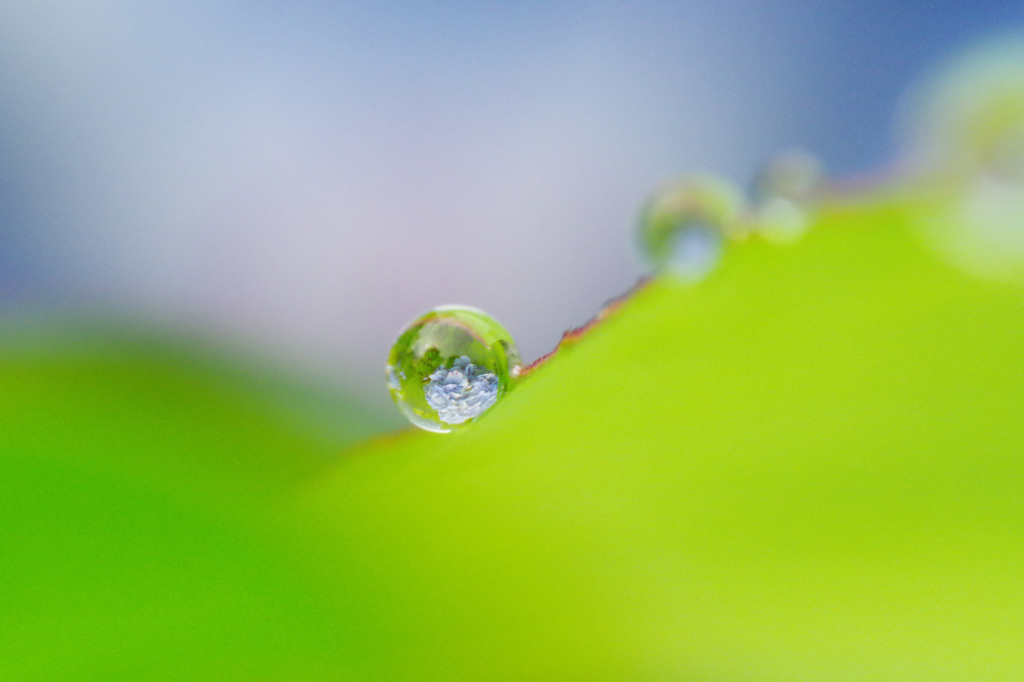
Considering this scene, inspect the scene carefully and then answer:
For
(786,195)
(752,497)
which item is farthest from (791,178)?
(752,497)

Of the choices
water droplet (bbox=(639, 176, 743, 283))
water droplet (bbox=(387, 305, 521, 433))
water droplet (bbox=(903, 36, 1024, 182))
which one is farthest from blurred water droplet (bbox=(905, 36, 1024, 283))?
water droplet (bbox=(387, 305, 521, 433))

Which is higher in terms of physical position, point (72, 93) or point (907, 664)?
point (72, 93)

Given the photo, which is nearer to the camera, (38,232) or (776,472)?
(776,472)

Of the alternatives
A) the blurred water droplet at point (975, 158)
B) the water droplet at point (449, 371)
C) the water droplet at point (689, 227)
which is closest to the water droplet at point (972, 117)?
the blurred water droplet at point (975, 158)

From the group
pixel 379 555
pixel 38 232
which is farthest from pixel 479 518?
pixel 38 232

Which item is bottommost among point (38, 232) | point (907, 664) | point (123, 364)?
point (907, 664)

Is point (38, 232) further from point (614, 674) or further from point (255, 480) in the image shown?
point (614, 674)

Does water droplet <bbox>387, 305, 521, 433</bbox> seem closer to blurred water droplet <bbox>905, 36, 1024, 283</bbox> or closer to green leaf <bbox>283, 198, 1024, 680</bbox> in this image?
green leaf <bbox>283, 198, 1024, 680</bbox>
